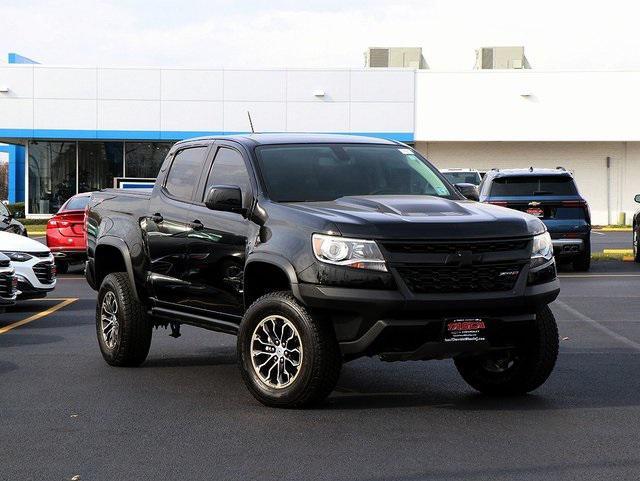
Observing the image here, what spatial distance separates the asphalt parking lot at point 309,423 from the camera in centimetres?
681

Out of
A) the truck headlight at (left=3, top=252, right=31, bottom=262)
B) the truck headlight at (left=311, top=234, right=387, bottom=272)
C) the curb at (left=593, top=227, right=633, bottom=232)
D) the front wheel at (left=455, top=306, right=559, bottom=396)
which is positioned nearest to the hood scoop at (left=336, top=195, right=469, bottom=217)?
the truck headlight at (left=311, top=234, right=387, bottom=272)

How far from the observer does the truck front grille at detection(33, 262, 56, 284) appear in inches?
648

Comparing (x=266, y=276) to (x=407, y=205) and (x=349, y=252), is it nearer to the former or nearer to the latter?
(x=349, y=252)

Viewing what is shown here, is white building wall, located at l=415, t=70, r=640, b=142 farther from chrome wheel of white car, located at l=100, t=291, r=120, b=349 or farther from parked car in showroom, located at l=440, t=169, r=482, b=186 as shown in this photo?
chrome wheel of white car, located at l=100, t=291, r=120, b=349

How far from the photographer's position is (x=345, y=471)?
22.0 ft

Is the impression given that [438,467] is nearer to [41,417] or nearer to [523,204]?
[41,417]

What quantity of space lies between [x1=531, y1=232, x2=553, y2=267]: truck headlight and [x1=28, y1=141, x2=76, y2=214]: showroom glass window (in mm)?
42602

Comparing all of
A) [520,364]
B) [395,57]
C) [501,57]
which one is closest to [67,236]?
[520,364]

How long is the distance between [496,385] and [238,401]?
1.89 m

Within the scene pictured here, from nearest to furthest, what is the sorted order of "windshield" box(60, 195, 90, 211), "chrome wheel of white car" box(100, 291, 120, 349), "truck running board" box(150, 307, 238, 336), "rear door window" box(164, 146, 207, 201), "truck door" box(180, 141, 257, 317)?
"truck door" box(180, 141, 257, 317)
"truck running board" box(150, 307, 238, 336)
"rear door window" box(164, 146, 207, 201)
"chrome wheel of white car" box(100, 291, 120, 349)
"windshield" box(60, 195, 90, 211)

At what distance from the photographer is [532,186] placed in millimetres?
22203

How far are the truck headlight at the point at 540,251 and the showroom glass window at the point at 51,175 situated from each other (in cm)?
4260

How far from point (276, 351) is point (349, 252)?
912 mm

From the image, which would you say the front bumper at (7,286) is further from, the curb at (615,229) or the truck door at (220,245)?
the curb at (615,229)
